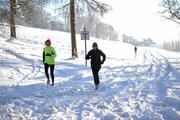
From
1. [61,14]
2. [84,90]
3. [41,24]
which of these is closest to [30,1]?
[84,90]

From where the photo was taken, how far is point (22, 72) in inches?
661

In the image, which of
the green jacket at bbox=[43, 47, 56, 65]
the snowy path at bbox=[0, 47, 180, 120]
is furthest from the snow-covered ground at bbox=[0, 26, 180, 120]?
the green jacket at bbox=[43, 47, 56, 65]

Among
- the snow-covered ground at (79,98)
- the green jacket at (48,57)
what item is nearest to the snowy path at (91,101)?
the snow-covered ground at (79,98)

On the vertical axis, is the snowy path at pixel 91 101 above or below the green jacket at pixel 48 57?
below

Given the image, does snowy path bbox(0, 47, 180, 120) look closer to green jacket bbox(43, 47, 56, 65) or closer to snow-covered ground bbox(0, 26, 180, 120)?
snow-covered ground bbox(0, 26, 180, 120)

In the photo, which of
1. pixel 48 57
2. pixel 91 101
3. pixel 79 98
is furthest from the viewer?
pixel 48 57

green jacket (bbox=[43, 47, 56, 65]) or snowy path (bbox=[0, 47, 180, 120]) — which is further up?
green jacket (bbox=[43, 47, 56, 65])

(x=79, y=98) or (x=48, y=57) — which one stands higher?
(x=48, y=57)

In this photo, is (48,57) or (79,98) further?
(48,57)

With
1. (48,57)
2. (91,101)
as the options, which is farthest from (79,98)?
(48,57)

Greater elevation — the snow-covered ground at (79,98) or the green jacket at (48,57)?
the green jacket at (48,57)

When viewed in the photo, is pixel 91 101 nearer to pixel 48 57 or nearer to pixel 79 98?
pixel 79 98

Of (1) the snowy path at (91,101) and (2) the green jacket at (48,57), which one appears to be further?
(2) the green jacket at (48,57)

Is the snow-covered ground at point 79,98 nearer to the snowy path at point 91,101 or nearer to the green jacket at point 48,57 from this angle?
the snowy path at point 91,101
